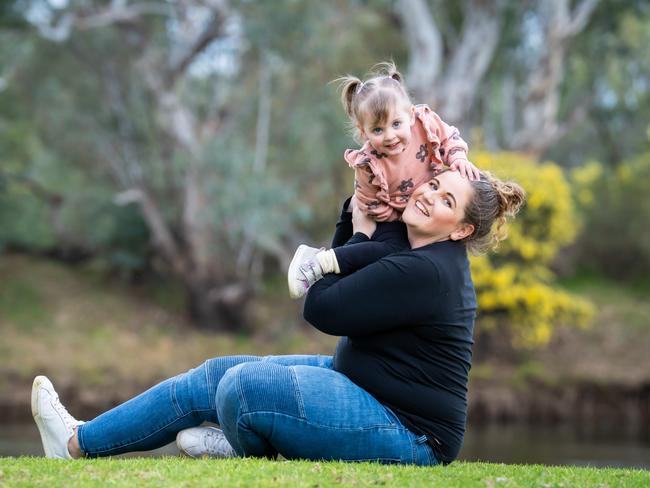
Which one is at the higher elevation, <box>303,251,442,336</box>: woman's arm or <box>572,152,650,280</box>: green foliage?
<box>572,152,650,280</box>: green foliage

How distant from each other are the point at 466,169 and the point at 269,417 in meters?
1.35

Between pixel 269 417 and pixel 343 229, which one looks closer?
pixel 269 417

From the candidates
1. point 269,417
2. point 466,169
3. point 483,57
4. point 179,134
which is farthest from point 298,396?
point 483,57

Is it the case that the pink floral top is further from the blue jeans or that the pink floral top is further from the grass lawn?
the grass lawn

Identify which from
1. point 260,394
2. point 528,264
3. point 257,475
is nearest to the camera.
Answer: point 257,475

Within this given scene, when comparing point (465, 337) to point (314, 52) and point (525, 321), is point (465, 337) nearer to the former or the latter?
point (525, 321)

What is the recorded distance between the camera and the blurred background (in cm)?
1519

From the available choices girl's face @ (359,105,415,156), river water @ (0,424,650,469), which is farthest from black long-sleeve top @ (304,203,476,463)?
river water @ (0,424,650,469)

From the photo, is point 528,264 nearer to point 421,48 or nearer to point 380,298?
point 421,48

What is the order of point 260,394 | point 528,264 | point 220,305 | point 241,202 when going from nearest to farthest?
point 260,394, point 528,264, point 241,202, point 220,305

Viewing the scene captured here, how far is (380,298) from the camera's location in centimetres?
359

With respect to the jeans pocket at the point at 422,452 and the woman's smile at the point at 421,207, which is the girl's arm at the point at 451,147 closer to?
the woman's smile at the point at 421,207

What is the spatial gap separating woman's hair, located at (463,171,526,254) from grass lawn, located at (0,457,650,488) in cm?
97

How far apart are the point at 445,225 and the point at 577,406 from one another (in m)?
11.9
